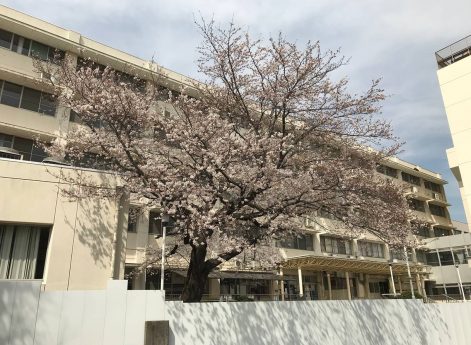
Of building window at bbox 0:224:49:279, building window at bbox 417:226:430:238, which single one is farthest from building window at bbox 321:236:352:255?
building window at bbox 0:224:49:279

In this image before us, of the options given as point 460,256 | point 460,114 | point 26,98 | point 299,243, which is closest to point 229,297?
point 299,243

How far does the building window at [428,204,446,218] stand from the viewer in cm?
5703

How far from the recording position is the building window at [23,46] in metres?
24.6

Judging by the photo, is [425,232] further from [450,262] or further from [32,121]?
[32,121]

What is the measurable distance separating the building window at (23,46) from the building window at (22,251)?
57.7 ft

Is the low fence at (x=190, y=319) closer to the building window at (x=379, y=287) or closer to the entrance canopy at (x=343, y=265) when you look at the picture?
the entrance canopy at (x=343, y=265)

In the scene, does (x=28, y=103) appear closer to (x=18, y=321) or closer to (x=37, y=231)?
(x=37, y=231)

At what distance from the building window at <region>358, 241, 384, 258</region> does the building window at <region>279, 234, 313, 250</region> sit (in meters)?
9.55

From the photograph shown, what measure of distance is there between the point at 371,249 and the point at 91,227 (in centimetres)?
4181

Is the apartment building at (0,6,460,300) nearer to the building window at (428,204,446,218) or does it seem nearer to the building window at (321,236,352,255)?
the building window at (321,236,352,255)

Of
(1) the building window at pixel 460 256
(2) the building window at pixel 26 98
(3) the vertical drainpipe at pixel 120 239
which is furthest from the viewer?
(1) the building window at pixel 460 256

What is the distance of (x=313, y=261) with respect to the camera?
110 feet

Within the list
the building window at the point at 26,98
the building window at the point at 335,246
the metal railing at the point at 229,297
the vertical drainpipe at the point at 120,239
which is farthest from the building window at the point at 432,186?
the vertical drainpipe at the point at 120,239

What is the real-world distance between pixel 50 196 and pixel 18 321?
459 centimetres
